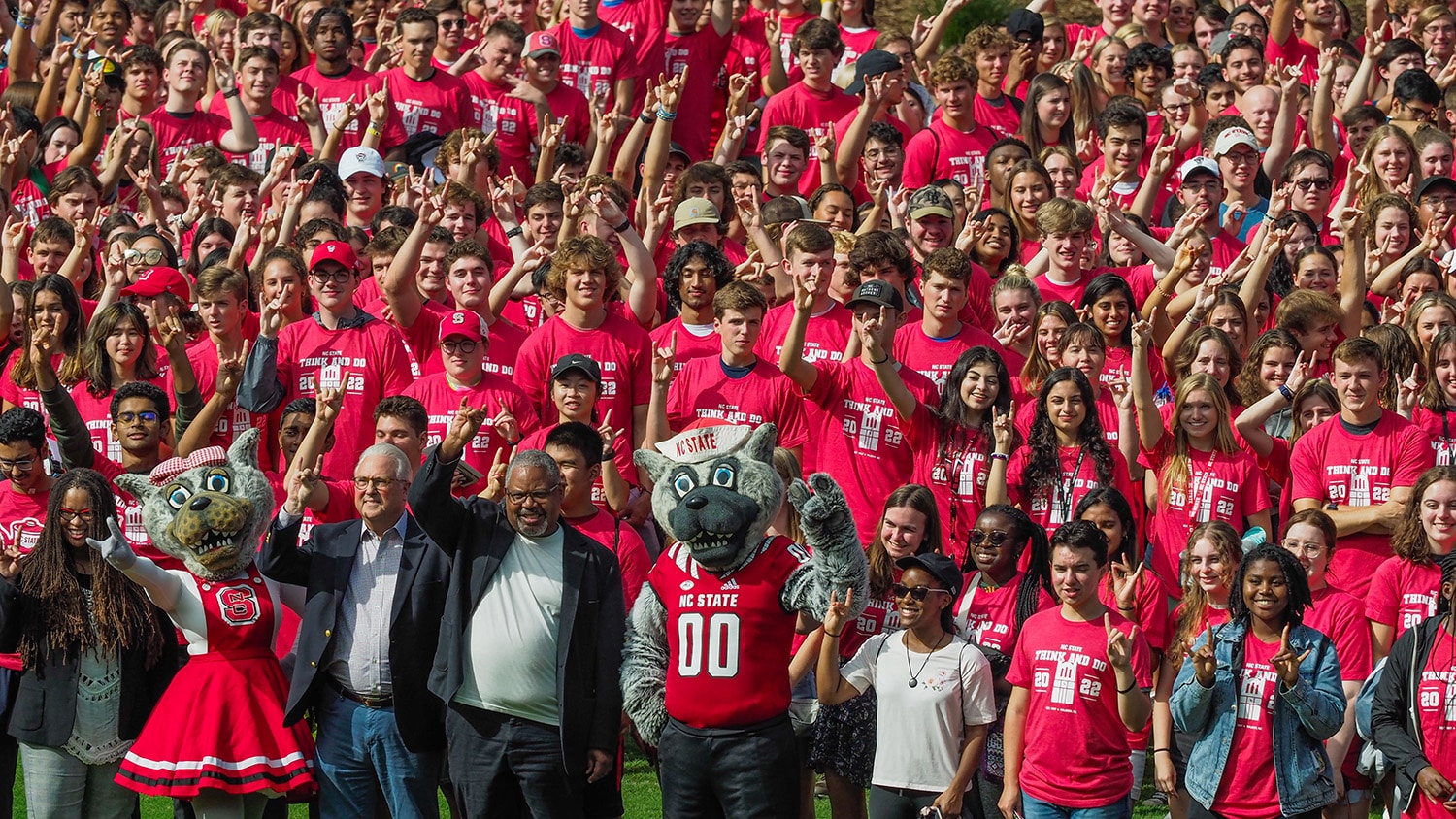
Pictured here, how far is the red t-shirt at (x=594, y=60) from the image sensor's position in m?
13.9

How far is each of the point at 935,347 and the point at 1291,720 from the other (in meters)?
2.97

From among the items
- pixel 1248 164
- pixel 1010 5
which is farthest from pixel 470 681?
pixel 1010 5

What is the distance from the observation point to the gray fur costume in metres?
6.96

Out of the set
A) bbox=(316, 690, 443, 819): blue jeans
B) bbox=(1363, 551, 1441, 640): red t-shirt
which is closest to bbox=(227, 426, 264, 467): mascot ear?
bbox=(316, 690, 443, 819): blue jeans

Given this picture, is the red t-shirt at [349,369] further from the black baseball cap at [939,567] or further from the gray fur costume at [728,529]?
the black baseball cap at [939,567]

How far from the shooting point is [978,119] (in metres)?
13.2

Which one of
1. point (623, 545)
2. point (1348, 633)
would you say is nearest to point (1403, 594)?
point (1348, 633)

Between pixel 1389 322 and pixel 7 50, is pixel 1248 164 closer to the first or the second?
pixel 1389 322

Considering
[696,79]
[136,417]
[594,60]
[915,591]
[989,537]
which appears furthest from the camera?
[696,79]

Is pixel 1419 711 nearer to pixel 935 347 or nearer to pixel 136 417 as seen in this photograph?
pixel 935 347

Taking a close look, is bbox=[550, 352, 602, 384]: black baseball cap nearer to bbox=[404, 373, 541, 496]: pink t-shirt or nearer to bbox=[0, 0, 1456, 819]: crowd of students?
bbox=[0, 0, 1456, 819]: crowd of students

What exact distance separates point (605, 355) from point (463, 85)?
4.38m

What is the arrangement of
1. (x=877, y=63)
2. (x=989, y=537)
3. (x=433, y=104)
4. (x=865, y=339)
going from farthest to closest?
(x=433, y=104) < (x=877, y=63) < (x=865, y=339) < (x=989, y=537)

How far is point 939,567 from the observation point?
24.6ft
